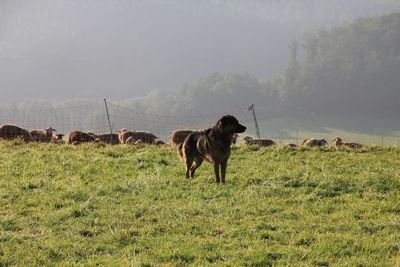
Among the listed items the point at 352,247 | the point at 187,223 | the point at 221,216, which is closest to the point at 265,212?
the point at 221,216

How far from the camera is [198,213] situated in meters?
7.61

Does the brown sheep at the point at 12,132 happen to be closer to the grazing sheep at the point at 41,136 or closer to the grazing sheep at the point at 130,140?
the grazing sheep at the point at 41,136

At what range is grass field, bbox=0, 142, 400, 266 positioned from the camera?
18.3 feet

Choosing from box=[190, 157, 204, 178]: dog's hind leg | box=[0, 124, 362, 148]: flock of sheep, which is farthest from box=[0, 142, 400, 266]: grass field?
box=[0, 124, 362, 148]: flock of sheep

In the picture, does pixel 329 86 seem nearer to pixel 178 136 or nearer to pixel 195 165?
pixel 178 136

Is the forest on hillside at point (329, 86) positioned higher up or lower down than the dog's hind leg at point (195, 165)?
higher up

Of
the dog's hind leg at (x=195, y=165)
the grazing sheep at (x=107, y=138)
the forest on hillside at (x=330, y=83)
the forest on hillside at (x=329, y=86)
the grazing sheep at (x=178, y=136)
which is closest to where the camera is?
the dog's hind leg at (x=195, y=165)

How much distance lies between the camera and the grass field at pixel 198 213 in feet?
18.3

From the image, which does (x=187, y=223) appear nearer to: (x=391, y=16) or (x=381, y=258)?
(x=381, y=258)

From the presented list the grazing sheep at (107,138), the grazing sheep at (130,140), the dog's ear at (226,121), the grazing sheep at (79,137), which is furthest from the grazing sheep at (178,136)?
the dog's ear at (226,121)

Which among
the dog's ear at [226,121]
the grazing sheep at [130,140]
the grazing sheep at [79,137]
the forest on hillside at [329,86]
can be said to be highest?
the forest on hillside at [329,86]

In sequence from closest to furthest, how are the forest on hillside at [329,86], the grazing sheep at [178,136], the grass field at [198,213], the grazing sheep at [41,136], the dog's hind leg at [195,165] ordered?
the grass field at [198,213] → the dog's hind leg at [195,165] → the grazing sheep at [178,136] → the grazing sheep at [41,136] → the forest on hillside at [329,86]

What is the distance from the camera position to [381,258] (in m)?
5.38

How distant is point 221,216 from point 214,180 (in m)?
2.99
